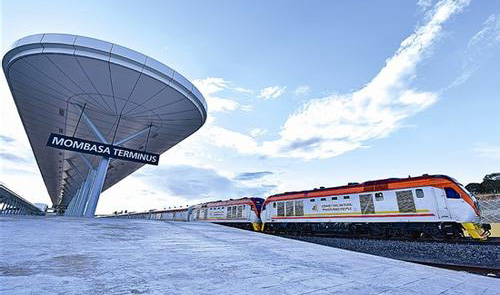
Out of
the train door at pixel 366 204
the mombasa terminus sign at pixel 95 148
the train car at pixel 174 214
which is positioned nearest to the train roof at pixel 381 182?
the train door at pixel 366 204

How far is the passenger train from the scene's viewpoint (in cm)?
992

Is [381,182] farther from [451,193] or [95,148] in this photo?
[95,148]

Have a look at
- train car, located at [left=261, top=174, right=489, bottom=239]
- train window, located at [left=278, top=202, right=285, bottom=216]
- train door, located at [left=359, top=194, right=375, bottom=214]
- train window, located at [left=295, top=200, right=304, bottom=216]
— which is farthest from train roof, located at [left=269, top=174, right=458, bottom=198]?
train window, located at [left=278, top=202, right=285, bottom=216]

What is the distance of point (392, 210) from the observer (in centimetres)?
1148

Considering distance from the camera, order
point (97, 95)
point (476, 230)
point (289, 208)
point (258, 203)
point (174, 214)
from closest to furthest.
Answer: point (476, 230) < point (97, 95) < point (289, 208) < point (258, 203) < point (174, 214)

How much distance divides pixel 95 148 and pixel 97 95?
356cm

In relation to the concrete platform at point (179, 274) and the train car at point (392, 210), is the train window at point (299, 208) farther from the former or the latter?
the concrete platform at point (179, 274)

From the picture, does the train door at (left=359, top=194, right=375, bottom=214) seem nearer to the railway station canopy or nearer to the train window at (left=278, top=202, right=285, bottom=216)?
the train window at (left=278, top=202, right=285, bottom=216)

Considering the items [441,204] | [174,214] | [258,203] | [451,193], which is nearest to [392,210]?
[441,204]

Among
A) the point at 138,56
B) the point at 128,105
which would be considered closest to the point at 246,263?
the point at 138,56

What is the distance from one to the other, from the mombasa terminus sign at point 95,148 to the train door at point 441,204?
17094 millimetres

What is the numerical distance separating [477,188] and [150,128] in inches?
2122

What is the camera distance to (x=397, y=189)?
38.0 feet

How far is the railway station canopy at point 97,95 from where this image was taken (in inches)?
468
